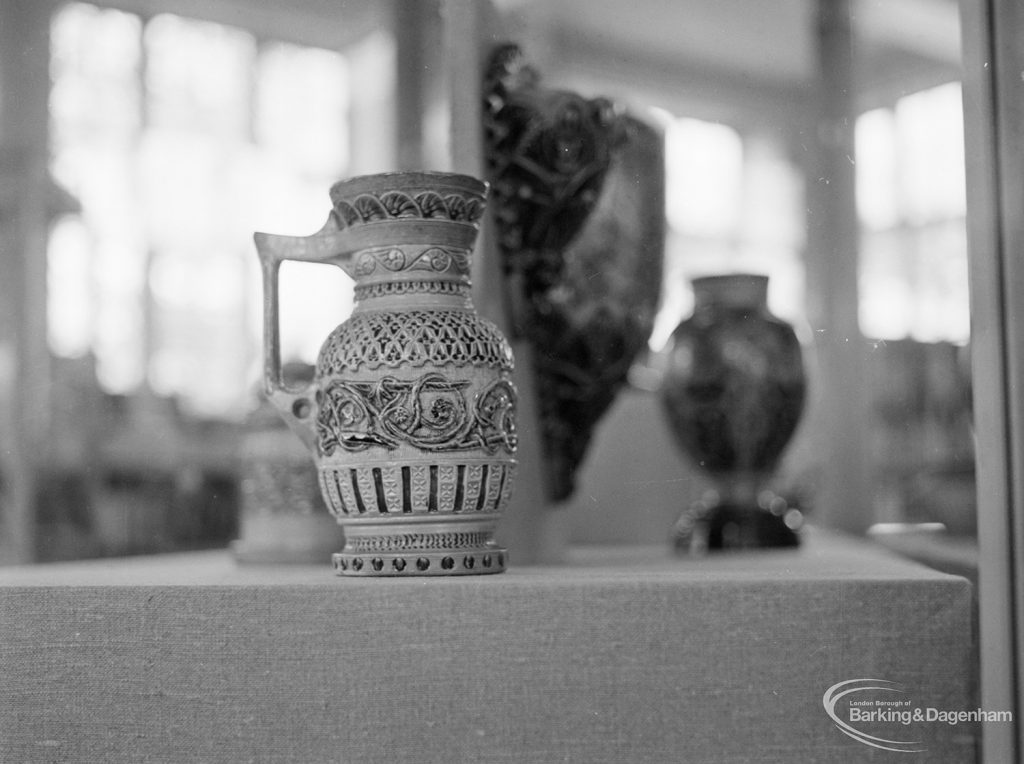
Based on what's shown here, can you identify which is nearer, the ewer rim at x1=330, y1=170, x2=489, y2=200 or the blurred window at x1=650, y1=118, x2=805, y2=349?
the ewer rim at x1=330, y1=170, x2=489, y2=200

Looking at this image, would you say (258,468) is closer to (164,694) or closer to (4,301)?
(164,694)

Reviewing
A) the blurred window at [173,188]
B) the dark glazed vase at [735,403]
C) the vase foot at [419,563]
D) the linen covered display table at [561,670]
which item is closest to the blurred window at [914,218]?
the dark glazed vase at [735,403]

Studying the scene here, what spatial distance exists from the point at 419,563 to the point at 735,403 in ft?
2.31

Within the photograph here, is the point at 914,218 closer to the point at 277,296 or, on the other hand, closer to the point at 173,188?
the point at 277,296

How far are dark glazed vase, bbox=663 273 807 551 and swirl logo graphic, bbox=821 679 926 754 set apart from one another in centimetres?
67

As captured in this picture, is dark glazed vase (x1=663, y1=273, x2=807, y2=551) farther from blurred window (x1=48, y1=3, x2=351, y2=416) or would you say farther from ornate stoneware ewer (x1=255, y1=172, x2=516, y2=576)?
blurred window (x1=48, y1=3, x2=351, y2=416)

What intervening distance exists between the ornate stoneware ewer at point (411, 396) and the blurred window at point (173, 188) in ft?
7.65

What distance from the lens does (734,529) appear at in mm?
1486

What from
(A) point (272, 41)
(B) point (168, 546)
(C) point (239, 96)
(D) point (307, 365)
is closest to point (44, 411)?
(B) point (168, 546)

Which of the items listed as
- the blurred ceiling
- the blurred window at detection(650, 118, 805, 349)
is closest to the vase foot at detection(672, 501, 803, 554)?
the blurred window at detection(650, 118, 805, 349)

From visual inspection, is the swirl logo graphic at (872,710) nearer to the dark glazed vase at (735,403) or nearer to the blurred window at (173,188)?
the dark glazed vase at (735,403)

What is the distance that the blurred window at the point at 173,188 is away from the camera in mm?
3551

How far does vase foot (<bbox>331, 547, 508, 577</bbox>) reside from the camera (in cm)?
87

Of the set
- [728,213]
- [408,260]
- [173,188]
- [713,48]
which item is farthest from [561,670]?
[173,188]
